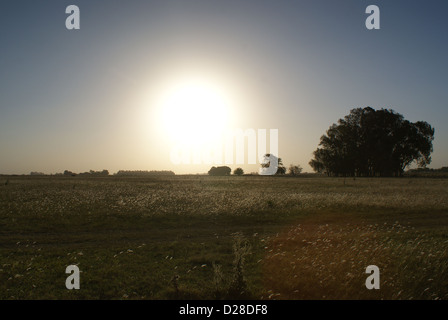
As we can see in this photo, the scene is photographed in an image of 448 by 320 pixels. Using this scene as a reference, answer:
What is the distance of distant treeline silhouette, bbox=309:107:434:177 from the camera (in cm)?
8294

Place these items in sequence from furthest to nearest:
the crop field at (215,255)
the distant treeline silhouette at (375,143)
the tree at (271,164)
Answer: the tree at (271,164)
the distant treeline silhouette at (375,143)
the crop field at (215,255)

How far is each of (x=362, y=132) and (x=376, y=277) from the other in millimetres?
84960

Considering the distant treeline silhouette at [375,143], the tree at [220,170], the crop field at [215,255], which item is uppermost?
the distant treeline silhouette at [375,143]

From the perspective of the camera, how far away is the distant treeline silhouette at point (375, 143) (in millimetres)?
82938

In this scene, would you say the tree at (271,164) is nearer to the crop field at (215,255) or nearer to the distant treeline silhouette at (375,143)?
the distant treeline silhouette at (375,143)

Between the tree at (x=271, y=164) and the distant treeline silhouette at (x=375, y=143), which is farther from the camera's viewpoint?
the tree at (x=271, y=164)

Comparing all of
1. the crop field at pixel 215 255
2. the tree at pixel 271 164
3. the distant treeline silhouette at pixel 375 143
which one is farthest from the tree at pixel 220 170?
the crop field at pixel 215 255

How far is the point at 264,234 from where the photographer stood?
1470 centimetres

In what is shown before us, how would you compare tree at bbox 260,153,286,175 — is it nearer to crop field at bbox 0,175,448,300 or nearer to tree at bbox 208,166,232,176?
tree at bbox 208,166,232,176

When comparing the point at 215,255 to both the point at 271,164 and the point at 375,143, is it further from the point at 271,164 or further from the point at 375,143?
the point at 271,164

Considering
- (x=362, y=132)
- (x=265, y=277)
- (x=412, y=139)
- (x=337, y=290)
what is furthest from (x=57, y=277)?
(x=412, y=139)

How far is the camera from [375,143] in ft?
271

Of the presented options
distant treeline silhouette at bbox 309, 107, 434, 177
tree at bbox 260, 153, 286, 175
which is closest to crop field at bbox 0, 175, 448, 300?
distant treeline silhouette at bbox 309, 107, 434, 177
